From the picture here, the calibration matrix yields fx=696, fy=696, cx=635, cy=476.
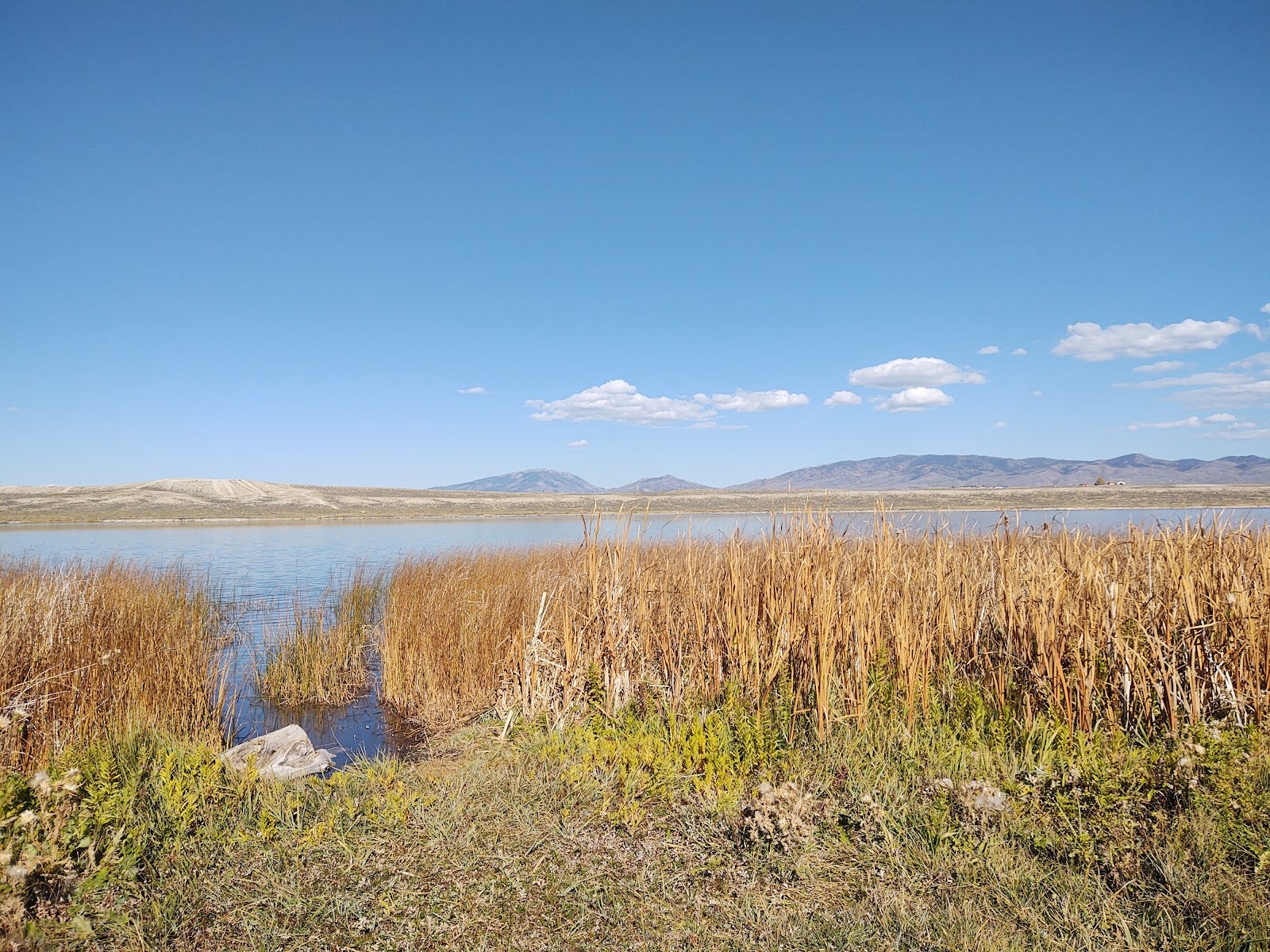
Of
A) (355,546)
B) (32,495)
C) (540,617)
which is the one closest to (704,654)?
(540,617)

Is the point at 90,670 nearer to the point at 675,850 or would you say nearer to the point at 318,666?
the point at 318,666

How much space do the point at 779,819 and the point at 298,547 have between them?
27.6 m

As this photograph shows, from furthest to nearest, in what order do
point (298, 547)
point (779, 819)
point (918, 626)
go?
point (298, 547), point (918, 626), point (779, 819)

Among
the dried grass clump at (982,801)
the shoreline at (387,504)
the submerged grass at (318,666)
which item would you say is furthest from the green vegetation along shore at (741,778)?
the shoreline at (387,504)

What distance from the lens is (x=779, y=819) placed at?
11.4ft

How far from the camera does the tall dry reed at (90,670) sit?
15.9ft

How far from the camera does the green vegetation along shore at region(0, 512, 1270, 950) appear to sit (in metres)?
2.99

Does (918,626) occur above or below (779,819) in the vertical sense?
above

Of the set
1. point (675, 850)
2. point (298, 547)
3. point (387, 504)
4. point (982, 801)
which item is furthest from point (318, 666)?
point (387, 504)

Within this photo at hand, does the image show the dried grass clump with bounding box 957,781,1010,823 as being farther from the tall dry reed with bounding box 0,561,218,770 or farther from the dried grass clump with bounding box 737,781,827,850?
the tall dry reed with bounding box 0,561,218,770

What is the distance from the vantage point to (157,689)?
6105 mm

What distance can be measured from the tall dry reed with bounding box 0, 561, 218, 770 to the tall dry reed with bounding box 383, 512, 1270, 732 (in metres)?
2.82

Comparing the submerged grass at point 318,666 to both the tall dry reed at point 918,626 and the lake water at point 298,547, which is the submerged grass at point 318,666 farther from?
the tall dry reed at point 918,626

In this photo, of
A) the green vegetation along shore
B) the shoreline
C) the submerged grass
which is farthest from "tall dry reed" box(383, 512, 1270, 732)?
the shoreline
